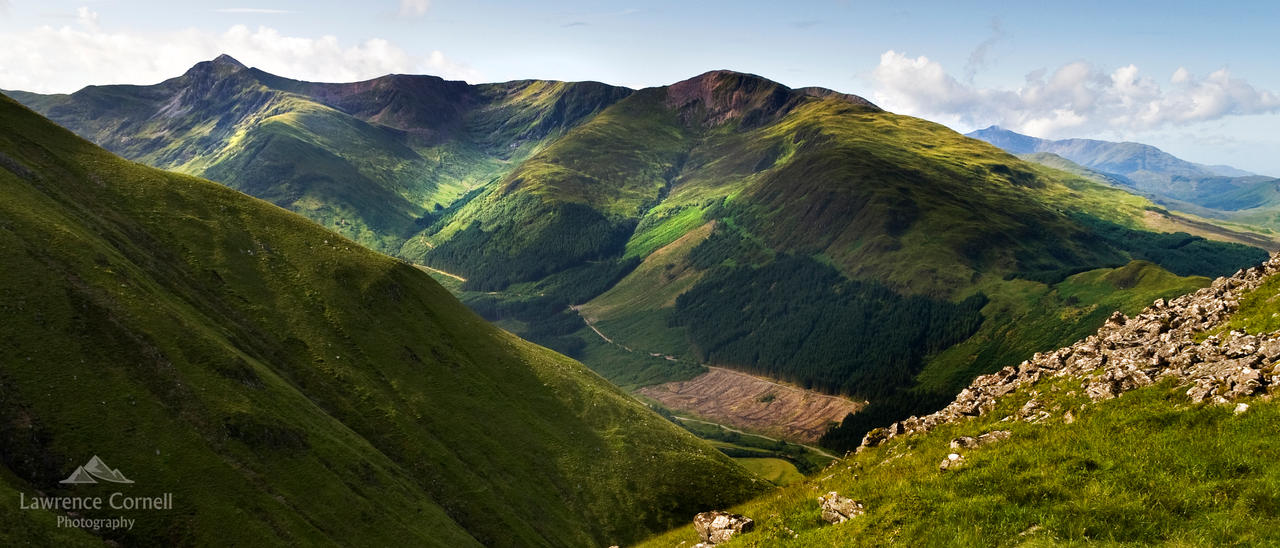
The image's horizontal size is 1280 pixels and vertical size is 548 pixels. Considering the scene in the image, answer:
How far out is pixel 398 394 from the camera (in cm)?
11944

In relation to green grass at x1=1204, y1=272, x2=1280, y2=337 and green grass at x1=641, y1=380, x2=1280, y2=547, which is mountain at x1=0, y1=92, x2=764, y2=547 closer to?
green grass at x1=641, y1=380, x2=1280, y2=547

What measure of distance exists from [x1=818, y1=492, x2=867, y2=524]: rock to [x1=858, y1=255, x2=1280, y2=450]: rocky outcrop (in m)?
5.74

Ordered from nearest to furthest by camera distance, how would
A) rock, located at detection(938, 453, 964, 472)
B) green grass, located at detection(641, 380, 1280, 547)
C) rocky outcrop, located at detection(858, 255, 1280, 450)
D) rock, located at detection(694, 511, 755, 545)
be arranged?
green grass, located at detection(641, 380, 1280, 547)
rocky outcrop, located at detection(858, 255, 1280, 450)
rock, located at detection(938, 453, 964, 472)
rock, located at detection(694, 511, 755, 545)

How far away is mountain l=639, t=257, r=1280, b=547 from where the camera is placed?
26484 millimetres

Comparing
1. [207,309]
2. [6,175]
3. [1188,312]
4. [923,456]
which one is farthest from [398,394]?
[1188,312]

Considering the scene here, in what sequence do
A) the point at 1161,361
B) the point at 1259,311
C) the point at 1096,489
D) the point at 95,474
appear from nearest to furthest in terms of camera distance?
the point at 1096,489, the point at 1161,361, the point at 1259,311, the point at 95,474

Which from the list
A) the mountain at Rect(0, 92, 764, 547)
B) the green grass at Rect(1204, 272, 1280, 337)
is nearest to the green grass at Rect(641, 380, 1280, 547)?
the green grass at Rect(1204, 272, 1280, 337)

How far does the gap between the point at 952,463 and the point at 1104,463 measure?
6856mm

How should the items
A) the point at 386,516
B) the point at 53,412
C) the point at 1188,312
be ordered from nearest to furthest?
1. the point at 1188,312
2. the point at 53,412
3. the point at 386,516

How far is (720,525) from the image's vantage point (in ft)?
134

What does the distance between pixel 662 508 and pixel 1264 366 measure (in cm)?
10672

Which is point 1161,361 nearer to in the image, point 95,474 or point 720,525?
point 720,525

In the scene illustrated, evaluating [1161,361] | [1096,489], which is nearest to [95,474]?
[1096,489]

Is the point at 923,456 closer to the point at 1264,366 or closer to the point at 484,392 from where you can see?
→ the point at 1264,366
